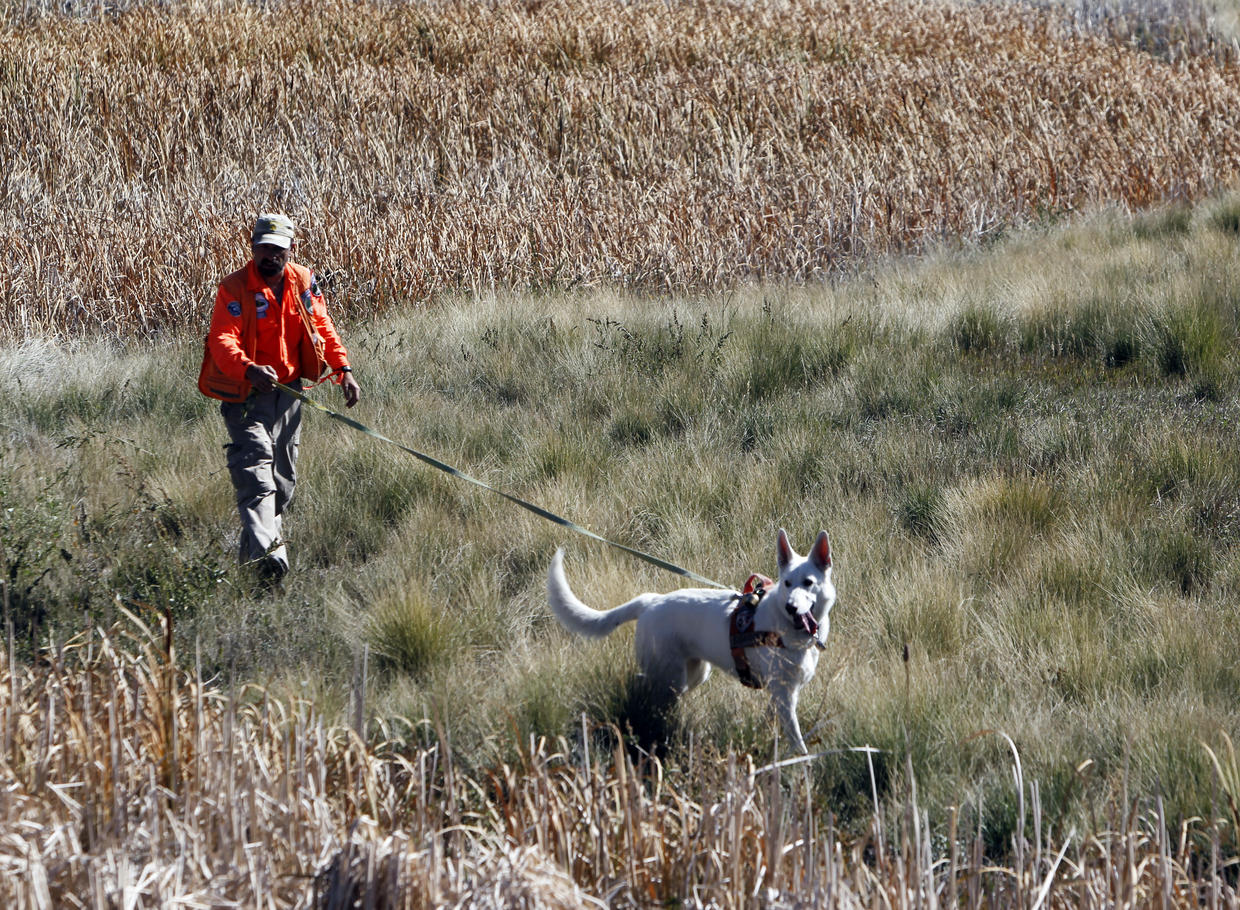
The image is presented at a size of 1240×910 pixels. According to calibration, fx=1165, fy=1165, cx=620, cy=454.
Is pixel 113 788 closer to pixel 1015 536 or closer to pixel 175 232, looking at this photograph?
pixel 1015 536

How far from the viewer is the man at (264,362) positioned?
17.1 ft

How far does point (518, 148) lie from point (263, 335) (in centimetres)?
896

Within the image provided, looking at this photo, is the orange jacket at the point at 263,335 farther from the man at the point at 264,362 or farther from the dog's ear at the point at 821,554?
the dog's ear at the point at 821,554

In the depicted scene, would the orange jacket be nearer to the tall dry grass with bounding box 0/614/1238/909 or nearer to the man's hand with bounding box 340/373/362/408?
the man's hand with bounding box 340/373/362/408

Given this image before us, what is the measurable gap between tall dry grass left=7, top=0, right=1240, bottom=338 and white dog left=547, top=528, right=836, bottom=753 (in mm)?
6461

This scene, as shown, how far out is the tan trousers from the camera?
530 centimetres

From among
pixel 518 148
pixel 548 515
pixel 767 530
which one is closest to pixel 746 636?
pixel 548 515

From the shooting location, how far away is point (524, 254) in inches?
414

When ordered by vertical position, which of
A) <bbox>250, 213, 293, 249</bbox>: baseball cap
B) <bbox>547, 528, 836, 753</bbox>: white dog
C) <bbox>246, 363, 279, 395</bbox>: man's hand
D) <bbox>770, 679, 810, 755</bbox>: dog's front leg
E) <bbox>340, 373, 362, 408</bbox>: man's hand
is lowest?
<bbox>770, 679, 810, 755</bbox>: dog's front leg

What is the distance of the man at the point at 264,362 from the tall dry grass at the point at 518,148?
4293 millimetres

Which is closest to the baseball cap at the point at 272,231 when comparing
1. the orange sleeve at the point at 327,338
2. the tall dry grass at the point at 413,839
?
the orange sleeve at the point at 327,338

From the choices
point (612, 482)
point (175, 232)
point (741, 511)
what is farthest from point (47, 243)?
point (741, 511)

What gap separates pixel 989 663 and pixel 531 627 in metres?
1.83

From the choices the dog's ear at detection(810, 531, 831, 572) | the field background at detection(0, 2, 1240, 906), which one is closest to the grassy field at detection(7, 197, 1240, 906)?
the field background at detection(0, 2, 1240, 906)
